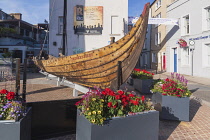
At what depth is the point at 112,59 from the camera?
17.5 feet

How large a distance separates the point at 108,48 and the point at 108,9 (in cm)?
1257

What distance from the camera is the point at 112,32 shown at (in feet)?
54.6

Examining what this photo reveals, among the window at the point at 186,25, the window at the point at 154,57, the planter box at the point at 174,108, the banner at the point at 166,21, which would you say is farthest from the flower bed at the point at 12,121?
the window at the point at 154,57

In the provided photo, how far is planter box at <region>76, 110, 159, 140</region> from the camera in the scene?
2.42 metres

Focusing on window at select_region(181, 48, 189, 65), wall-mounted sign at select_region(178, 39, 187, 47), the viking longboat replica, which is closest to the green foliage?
the viking longboat replica

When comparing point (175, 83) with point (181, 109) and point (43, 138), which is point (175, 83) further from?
point (43, 138)

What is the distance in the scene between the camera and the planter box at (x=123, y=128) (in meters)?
2.42

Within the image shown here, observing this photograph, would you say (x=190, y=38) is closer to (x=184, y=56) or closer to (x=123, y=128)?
(x=184, y=56)

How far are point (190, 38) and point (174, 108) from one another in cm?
1466

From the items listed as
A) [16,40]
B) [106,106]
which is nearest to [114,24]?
[106,106]

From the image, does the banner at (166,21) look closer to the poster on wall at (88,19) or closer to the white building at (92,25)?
A: the white building at (92,25)

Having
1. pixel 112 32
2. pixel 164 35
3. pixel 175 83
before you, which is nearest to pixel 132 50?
pixel 175 83

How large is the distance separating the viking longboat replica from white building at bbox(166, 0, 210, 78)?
12.2 metres

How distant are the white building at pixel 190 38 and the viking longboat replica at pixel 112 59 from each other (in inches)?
481
